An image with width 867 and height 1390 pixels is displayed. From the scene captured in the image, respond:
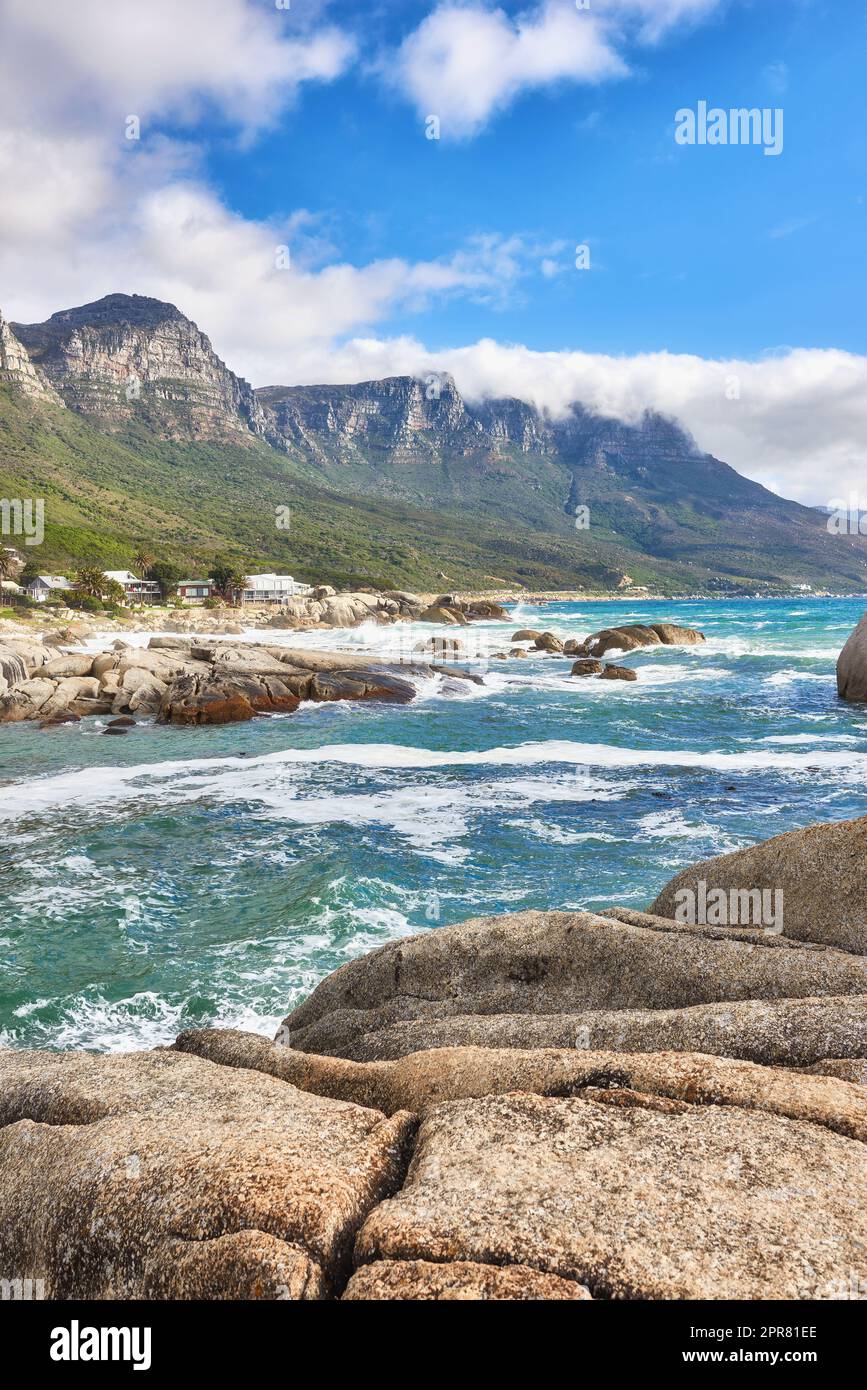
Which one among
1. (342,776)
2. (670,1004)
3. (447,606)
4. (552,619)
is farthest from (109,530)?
(670,1004)

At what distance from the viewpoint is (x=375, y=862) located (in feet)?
62.7

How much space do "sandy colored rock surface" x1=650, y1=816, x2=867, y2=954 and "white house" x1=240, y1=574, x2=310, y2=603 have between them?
121194 millimetres

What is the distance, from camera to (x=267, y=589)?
12875 cm

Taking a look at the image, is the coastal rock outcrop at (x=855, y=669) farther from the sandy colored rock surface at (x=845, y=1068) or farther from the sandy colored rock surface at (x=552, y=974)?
the sandy colored rock surface at (x=845, y=1068)

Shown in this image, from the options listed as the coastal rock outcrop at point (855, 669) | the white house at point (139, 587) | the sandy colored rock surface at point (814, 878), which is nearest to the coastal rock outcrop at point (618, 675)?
the coastal rock outcrop at point (855, 669)

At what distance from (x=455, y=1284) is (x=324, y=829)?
18.4m

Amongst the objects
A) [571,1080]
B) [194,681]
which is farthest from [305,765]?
[571,1080]

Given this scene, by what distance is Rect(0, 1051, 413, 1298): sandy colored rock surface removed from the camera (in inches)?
168

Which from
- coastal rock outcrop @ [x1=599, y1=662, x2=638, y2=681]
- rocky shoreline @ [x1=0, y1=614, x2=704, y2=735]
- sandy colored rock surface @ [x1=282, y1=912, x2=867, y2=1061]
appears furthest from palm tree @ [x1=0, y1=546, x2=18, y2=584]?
sandy colored rock surface @ [x1=282, y1=912, x2=867, y2=1061]

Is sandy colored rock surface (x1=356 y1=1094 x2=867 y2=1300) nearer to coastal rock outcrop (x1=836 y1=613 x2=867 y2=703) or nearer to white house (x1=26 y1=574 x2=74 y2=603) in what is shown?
coastal rock outcrop (x1=836 y1=613 x2=867 y2=703)

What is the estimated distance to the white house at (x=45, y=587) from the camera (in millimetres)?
104675

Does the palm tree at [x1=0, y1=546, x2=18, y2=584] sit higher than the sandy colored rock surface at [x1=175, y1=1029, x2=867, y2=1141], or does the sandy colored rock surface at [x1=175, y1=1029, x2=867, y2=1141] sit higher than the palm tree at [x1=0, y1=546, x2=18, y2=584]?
the palm tree at [x1=0, y1=546, x2=18, y2=584]

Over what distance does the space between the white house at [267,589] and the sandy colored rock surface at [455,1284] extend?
127251 mm

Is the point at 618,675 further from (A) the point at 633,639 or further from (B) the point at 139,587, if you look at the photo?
(B) the point at 139,587
